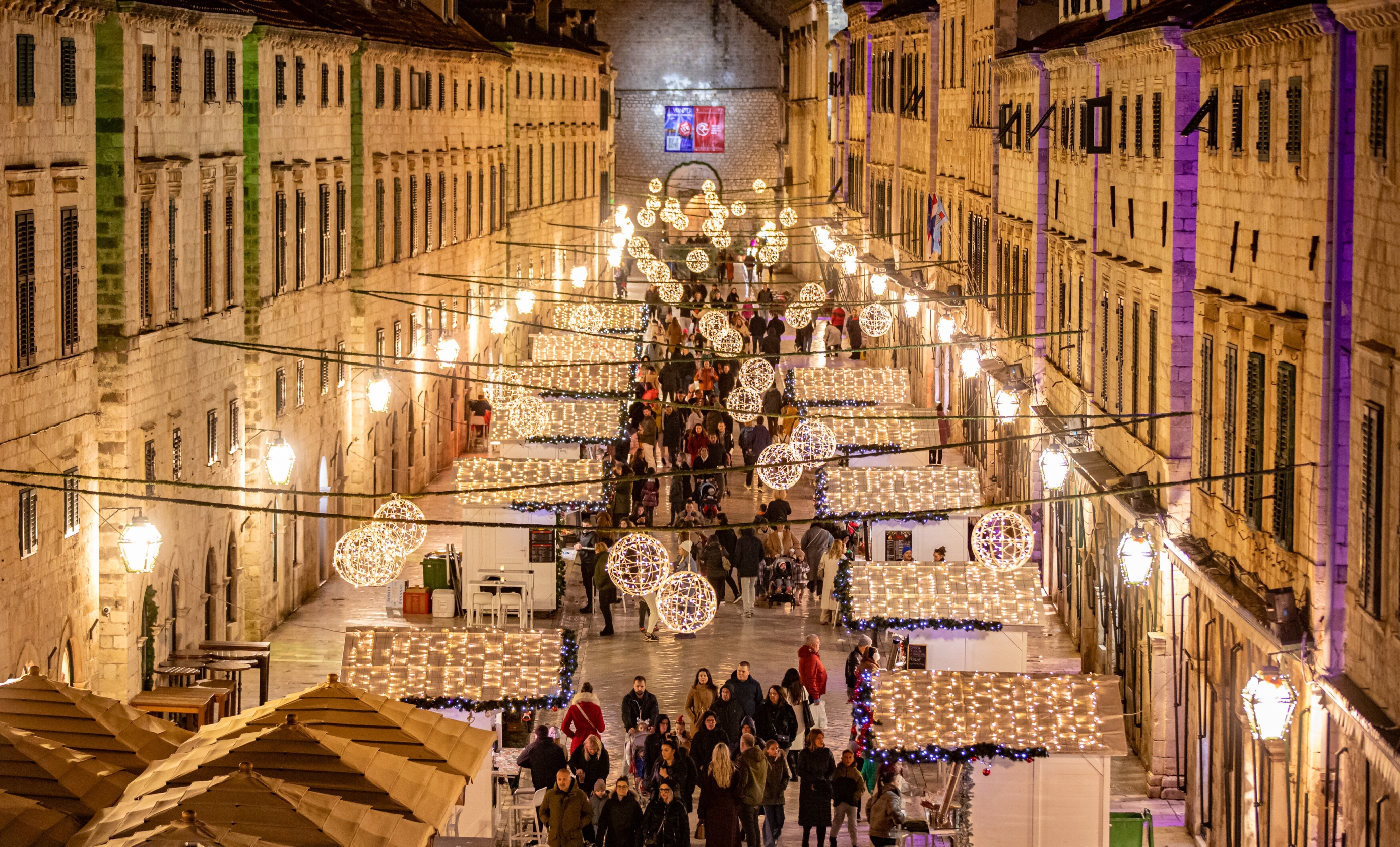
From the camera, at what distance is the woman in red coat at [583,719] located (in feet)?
69.9

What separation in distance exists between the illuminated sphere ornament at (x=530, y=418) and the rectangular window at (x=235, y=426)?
6508 millimetres

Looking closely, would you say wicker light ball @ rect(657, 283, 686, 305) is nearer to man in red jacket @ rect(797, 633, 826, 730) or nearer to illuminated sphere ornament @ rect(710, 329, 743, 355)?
illuminated sphere ornament @ rect(710, 329, 743, 355)

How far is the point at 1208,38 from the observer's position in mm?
20688

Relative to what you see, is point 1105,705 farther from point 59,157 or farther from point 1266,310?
point 59,157

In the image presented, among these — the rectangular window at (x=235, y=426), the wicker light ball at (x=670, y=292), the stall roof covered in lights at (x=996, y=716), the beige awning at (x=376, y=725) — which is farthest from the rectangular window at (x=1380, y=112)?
the wicker light ball at (x=670, y=292)

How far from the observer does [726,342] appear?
42469mm

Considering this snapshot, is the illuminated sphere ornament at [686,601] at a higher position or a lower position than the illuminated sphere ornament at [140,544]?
lower

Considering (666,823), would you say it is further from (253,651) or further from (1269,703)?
(253,651)

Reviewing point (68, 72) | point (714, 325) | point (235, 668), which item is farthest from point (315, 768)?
point (714, 325)

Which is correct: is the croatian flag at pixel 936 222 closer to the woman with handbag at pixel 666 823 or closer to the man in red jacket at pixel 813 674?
the man in red jacket at pixel 813 674

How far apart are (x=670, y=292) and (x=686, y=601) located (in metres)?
31.4

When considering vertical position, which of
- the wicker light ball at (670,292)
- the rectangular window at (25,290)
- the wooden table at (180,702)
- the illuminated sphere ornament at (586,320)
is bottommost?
the wooden table at (180,702)

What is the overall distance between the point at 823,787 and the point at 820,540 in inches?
458

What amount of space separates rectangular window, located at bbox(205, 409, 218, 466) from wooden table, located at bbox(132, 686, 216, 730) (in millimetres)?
5190
